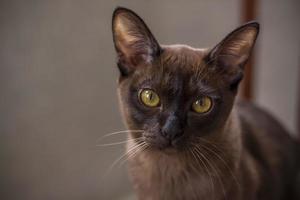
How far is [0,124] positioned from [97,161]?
1.47 feet

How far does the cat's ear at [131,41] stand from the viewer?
1019 millimetres

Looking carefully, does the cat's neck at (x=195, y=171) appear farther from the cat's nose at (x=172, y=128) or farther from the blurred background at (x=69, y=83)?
the blurred background at (x=69, y=83)

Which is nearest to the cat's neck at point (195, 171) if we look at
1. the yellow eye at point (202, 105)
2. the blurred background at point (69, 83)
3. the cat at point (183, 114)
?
the cat at point (183, 114)

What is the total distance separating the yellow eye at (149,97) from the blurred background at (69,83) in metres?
0.50

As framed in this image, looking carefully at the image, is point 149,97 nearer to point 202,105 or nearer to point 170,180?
point 202,105

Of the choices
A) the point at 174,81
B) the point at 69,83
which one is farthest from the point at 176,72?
the point at 69,83

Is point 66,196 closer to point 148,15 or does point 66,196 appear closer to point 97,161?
point 97,161

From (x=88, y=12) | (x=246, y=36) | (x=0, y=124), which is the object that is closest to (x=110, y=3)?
(x=88, y=12)

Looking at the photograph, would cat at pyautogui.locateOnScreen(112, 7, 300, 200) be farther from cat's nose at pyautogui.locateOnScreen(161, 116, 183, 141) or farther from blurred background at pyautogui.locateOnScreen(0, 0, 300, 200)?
blurred background at pyautogui.locateOnScreen(0, 0, 300, 200)

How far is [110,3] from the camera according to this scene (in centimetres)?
154

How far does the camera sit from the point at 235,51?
1.07 metres

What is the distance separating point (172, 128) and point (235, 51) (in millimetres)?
238

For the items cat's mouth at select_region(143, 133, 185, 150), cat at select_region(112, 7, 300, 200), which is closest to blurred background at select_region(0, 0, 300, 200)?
cat at select_region(112, 7, 300, 200)

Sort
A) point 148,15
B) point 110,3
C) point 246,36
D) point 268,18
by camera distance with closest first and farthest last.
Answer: point 246,36 < point 110,3 < point 148,15 < point 268,18
